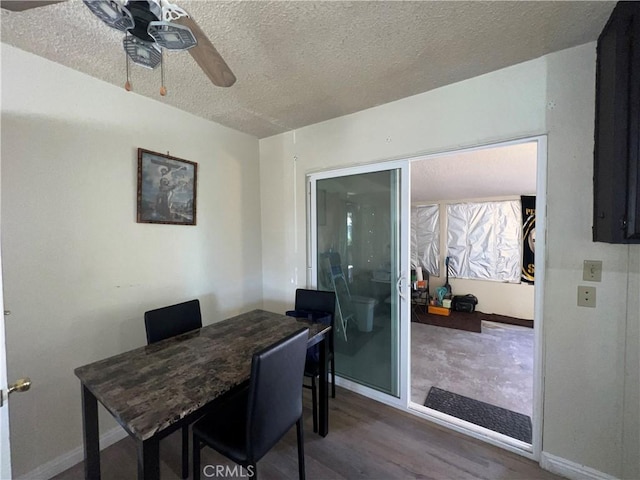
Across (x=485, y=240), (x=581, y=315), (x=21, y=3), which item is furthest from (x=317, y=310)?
(x=485, y=240)

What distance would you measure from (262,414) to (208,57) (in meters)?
1.57

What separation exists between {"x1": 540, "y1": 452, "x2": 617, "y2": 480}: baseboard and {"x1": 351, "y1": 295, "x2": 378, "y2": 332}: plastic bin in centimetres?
134

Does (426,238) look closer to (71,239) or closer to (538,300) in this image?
(538,300)

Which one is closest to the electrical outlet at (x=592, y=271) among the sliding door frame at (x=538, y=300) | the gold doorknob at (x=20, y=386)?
the sliding door frame at (x=538, y=300)

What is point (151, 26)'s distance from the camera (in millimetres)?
949

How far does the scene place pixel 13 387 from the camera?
2.56 feet

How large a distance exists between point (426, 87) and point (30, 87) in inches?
98.9

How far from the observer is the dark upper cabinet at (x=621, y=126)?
45.1 inches

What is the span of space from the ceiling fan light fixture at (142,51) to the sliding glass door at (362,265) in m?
1.60

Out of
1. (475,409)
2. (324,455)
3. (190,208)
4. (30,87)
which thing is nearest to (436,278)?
(475,409)

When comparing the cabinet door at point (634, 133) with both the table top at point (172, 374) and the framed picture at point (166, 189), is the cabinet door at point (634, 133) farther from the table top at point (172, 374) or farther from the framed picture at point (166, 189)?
the framed picture at point (166, 189)

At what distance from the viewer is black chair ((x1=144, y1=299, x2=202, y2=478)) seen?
158cm

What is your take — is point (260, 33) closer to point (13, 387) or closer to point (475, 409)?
point (13, 387)

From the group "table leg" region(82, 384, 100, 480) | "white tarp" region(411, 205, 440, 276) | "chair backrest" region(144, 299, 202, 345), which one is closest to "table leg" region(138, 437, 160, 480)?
"table leg" region(82, 384, 100, 480)
